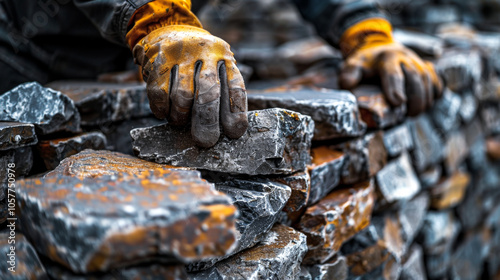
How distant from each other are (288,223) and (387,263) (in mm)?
584

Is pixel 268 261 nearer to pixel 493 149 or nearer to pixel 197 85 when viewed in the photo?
pixel 197 85

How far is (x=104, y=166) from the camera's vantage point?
1.01 meters

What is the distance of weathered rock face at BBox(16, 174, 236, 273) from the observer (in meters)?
0.68

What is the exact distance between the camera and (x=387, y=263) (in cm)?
164

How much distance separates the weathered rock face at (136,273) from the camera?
29.0 inches

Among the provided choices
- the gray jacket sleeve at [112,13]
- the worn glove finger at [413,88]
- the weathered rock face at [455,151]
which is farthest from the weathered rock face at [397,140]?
the gray jacket sleeve at [112,13]

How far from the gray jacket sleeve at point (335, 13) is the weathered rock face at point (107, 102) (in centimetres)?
123

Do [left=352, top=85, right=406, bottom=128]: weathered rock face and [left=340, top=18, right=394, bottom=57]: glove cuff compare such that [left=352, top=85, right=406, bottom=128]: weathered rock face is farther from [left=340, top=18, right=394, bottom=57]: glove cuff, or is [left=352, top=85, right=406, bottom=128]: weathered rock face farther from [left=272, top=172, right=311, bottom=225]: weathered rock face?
[left=272, top=172, right=311, bottom=225]: weathered rock face

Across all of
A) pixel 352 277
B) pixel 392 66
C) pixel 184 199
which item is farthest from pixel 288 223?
pixel 392 66

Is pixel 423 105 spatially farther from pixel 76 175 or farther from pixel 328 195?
pixel 76 175

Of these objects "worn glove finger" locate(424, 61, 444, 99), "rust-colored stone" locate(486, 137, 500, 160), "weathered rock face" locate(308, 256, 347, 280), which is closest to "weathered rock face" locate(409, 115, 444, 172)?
"worn glove finger" locate(424, 61, 444, 99)

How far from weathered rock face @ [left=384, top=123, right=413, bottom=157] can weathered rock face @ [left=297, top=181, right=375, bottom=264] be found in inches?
15.2

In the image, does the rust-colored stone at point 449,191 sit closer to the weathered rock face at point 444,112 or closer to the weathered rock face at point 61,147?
the weathered rock face at point 444,112

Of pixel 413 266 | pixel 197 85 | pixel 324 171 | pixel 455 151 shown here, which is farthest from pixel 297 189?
pixel 455 151
